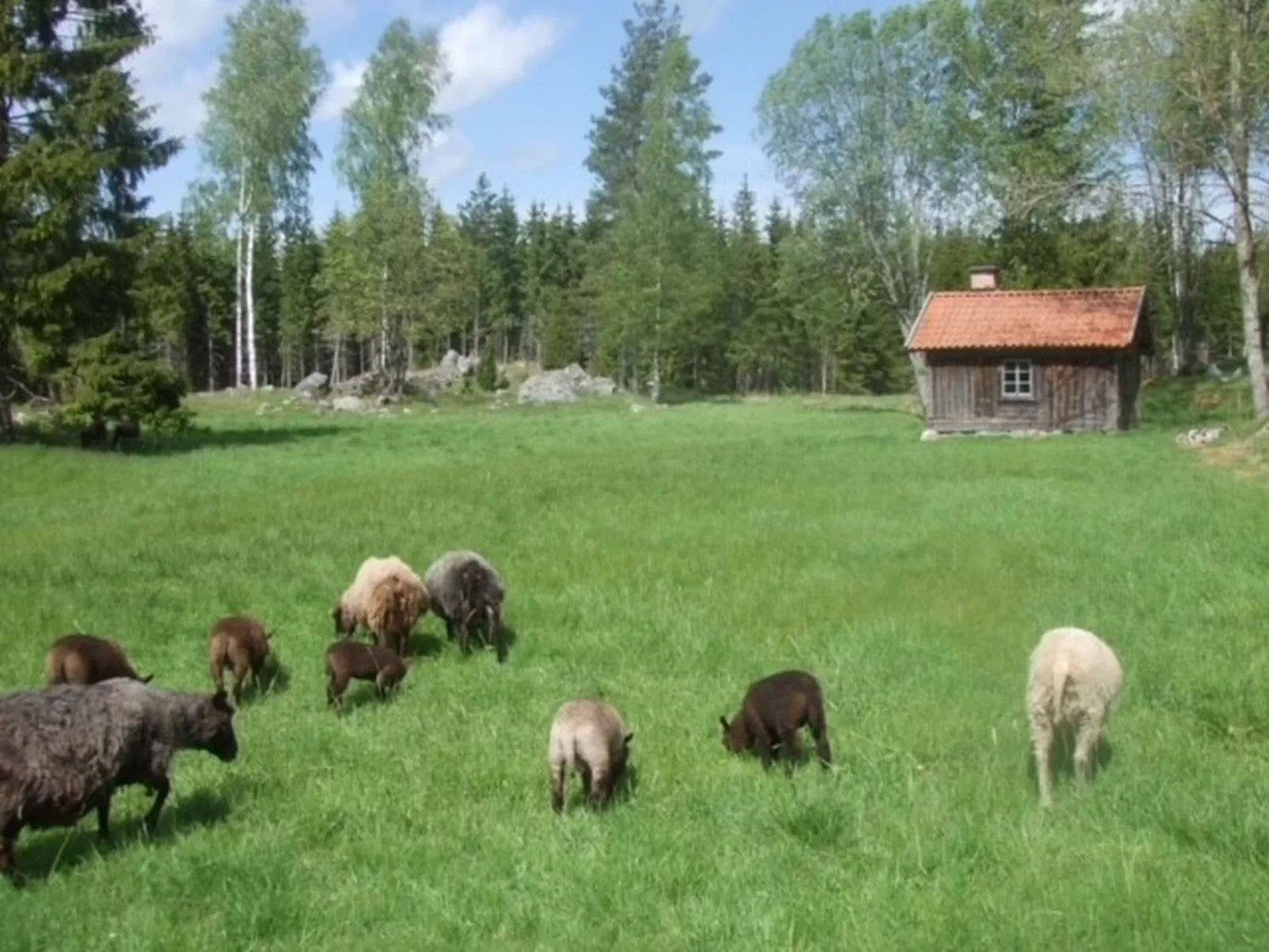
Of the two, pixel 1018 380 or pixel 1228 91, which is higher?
pixel 1228 91

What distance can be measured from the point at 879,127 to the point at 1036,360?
16.3m

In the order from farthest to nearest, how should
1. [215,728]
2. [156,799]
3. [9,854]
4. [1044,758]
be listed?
[215,728] < [1044,758] < [156,799] < [9,854]

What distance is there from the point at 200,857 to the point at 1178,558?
11716mm

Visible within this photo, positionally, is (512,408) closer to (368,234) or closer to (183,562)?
(368,234)

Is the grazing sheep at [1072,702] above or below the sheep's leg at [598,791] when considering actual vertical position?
above

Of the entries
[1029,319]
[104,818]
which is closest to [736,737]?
[104,818]

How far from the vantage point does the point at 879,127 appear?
52.3 metres

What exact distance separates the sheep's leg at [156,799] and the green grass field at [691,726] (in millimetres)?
160

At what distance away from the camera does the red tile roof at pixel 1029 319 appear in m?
39.8

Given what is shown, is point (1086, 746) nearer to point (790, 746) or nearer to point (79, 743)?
point (790, 746)

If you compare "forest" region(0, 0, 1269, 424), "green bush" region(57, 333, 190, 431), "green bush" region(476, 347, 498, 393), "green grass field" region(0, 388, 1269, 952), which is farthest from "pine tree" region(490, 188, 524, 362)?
"green grass field" region(0, 388, 1269, 952)

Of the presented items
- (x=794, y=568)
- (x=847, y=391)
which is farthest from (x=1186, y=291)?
(x=794, y=568)

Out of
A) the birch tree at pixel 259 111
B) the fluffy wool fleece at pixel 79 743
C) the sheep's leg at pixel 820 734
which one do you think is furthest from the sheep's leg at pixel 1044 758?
the birch tree at pixel 259 111

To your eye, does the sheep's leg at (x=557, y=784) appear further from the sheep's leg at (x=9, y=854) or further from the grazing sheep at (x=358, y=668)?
the grazing sheep at (x=358, y=668)
